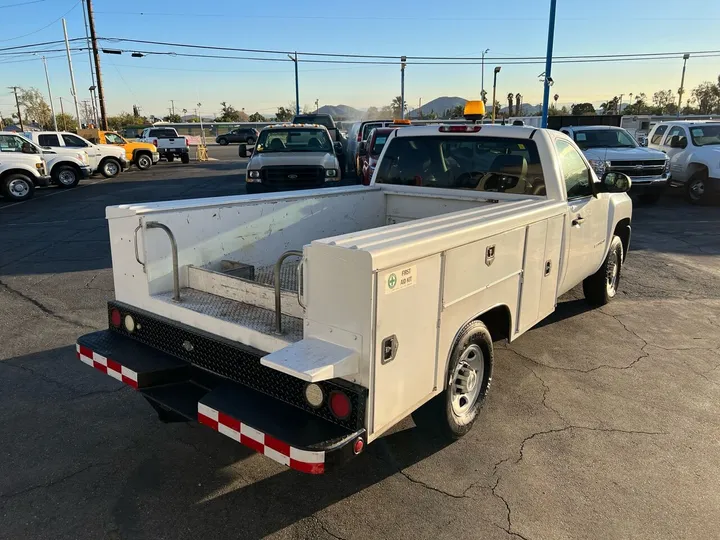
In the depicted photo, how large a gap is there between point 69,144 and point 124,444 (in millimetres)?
19460

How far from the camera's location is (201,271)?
3.38 meters

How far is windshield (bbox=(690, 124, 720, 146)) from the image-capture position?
14.9 metres

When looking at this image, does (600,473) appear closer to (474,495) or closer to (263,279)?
(474,495)

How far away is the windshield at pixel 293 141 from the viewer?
12.5 metres

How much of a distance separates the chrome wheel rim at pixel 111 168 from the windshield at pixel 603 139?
58.0 feet

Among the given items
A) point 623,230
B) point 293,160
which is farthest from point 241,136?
point 623,230

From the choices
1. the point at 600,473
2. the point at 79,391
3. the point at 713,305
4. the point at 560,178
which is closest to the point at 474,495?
the point at 600,473

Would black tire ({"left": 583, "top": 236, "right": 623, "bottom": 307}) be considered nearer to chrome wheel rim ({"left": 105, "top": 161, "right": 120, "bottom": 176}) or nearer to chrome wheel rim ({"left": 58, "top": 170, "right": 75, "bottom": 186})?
chrome wheel rim ({"left": 58, "top": 170, "right": 75, "bottom": 186})

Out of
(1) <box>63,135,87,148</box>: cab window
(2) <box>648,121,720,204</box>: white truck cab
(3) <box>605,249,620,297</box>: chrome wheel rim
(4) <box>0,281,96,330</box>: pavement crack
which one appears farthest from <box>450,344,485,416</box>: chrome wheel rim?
(1) <box>63,135,87,148</box>: cab window

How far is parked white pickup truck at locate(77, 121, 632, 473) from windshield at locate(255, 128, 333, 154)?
773 centimetres

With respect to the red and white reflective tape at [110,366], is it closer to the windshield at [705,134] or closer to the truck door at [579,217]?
the truck door at [579,217]

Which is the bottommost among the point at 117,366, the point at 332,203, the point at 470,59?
the point at 117,366

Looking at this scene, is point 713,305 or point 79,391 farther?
point 713,305

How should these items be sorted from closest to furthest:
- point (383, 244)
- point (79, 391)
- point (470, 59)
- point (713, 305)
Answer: point (383, 244) < point (79, 391) < point (713, 305) < point (470, 59)
